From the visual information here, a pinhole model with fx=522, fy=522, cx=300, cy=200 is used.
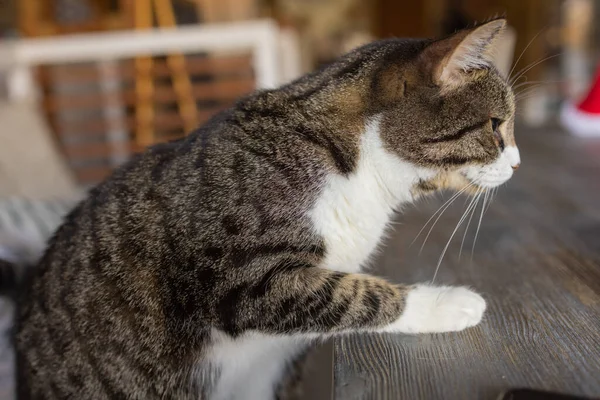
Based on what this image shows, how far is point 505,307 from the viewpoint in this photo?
2.42ft

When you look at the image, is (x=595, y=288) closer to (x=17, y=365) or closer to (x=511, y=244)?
(x=511, y=244)

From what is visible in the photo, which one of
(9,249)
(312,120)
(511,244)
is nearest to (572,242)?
(511,244)

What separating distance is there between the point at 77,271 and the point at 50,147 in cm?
147

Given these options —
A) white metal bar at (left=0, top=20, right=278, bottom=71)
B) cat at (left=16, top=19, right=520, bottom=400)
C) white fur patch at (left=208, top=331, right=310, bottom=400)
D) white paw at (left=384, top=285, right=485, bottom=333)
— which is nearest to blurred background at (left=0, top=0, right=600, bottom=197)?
white metal bar at (left=0, top=20, right=278, bottom=71)

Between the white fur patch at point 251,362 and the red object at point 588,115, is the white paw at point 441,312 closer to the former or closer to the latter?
the white fur patch at point 251,362

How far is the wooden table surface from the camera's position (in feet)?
1.81

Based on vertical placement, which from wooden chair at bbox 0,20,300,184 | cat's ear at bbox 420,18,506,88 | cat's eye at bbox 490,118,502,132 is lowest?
wooden chair at bbox 0,20,300,184

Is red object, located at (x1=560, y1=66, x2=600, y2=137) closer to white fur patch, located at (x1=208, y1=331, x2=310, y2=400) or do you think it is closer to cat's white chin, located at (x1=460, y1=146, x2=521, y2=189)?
cat's white chin, located at (x1=460, y1=146, x2=521, y2=189)

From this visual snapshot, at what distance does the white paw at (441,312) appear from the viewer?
27.3 inches

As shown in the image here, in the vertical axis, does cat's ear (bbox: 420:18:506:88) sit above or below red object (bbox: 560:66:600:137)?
above

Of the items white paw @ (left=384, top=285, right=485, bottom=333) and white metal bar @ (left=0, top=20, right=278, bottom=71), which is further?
white metal bar @ (left=0, top=20, right=278, bottom=71)

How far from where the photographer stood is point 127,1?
9.89ft

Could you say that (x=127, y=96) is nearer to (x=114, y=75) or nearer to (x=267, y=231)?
(x=114, y=75)

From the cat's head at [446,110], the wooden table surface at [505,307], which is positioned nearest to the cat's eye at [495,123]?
the cat's head at [446,110]
